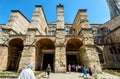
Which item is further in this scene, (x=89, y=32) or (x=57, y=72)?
(x=89, y=32)

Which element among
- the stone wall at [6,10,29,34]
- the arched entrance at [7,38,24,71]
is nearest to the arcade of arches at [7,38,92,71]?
the arched entrance at [7,38,24,71]

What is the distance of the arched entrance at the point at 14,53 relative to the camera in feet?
54.4

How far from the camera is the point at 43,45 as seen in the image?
18.8m

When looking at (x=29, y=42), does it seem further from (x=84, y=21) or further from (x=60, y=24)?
(x=84, y=21)

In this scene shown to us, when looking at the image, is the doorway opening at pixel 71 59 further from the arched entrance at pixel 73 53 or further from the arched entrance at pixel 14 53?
the arched entrance at pixel 14 53

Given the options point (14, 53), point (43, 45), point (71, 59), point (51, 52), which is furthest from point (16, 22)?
point (71, 59)

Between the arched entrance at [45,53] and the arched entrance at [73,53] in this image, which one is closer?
the arched entrance at [45,53]

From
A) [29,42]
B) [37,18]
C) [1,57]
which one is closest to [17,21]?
[37,18]

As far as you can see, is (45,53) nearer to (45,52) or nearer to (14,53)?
(45,52)

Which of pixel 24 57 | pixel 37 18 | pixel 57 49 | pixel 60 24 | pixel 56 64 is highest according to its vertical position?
pixel 37 18

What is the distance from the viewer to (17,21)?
18094mm

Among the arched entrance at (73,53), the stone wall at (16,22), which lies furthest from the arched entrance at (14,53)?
the arched entrance at (73,53)

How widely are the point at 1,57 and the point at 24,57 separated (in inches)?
140

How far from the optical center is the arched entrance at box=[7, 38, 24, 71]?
16.6 m
